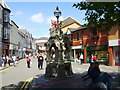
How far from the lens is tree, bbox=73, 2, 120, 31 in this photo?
801 centimetres

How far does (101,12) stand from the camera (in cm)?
856

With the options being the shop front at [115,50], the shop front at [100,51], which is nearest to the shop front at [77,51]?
the shop front at [100,51]

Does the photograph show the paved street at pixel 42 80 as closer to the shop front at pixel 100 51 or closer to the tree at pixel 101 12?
the tree at pixel 101 12

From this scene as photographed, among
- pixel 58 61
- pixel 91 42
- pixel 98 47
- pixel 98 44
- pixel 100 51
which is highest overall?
pixel 91 42

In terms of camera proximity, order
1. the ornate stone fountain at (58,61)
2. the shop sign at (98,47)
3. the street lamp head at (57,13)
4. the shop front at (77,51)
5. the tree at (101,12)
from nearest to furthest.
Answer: the tree at (101,12) → the ornate stone fountain at (58,61) → the street lamp head at (57,13) → the shop sign at (98,47) → the shop front at (77,51)

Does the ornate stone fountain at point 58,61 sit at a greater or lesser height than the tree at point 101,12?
lesser

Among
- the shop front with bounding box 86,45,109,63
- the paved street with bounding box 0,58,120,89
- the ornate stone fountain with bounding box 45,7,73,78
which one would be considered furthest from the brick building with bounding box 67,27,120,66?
the paved street with bounding box 0,58,120,89

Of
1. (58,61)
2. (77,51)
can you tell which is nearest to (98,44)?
(77,51)

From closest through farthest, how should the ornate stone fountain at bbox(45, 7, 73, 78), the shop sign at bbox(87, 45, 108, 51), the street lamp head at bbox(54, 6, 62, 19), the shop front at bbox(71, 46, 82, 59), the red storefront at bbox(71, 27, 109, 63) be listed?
the ornate stone fountain at bbox(45, 7, 73, 78) < the street lamp head at bbox(54, 6, 62, 19) < the shop sign at bbox(87, 45, 108, 51) < the red storefront at bbox(71, 27, 109, 63) < the shop front at bbox(71, 46, 82, 59)

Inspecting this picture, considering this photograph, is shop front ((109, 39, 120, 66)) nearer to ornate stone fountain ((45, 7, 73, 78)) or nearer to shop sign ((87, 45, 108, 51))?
shop sign ((87, 45, 108, 51))

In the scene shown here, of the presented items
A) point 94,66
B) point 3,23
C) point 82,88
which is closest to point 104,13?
point 94,66

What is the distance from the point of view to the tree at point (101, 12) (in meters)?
8.01

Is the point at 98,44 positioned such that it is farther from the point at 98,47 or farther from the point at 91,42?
the point at 91,42

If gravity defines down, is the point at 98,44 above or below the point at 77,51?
above
